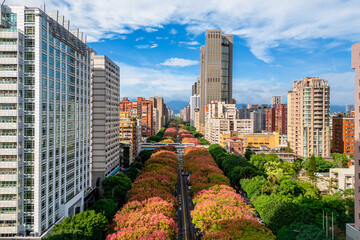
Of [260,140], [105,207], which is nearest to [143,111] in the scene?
[260,140]

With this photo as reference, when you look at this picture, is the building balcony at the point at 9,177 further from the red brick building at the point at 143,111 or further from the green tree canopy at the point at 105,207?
the red brick building at the point at 143,111

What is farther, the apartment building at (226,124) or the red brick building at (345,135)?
the apartment building at (226,124)

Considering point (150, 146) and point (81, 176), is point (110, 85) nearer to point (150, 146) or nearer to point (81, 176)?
point (81, 176)

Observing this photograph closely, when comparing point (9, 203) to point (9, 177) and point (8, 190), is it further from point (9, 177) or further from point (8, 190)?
point (9, 177)

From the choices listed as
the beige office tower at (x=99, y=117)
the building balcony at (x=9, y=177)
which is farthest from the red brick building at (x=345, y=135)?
the building balcony at (x=9, y=177)

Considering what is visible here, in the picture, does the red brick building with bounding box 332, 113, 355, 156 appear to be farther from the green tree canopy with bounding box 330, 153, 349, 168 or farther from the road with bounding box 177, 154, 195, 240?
the road with bounding box 177, 154, 195, 240

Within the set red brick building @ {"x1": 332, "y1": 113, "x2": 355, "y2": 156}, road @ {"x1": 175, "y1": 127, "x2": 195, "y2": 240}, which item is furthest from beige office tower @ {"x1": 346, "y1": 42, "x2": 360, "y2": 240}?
red brick building @ {"x1": 332, "y1": 113, "x2": 355, "y2": 156}

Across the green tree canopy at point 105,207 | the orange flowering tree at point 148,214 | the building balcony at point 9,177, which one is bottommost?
the green tree canopy at point 105,207

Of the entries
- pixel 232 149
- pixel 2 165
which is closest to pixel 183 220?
pixel 2 165
